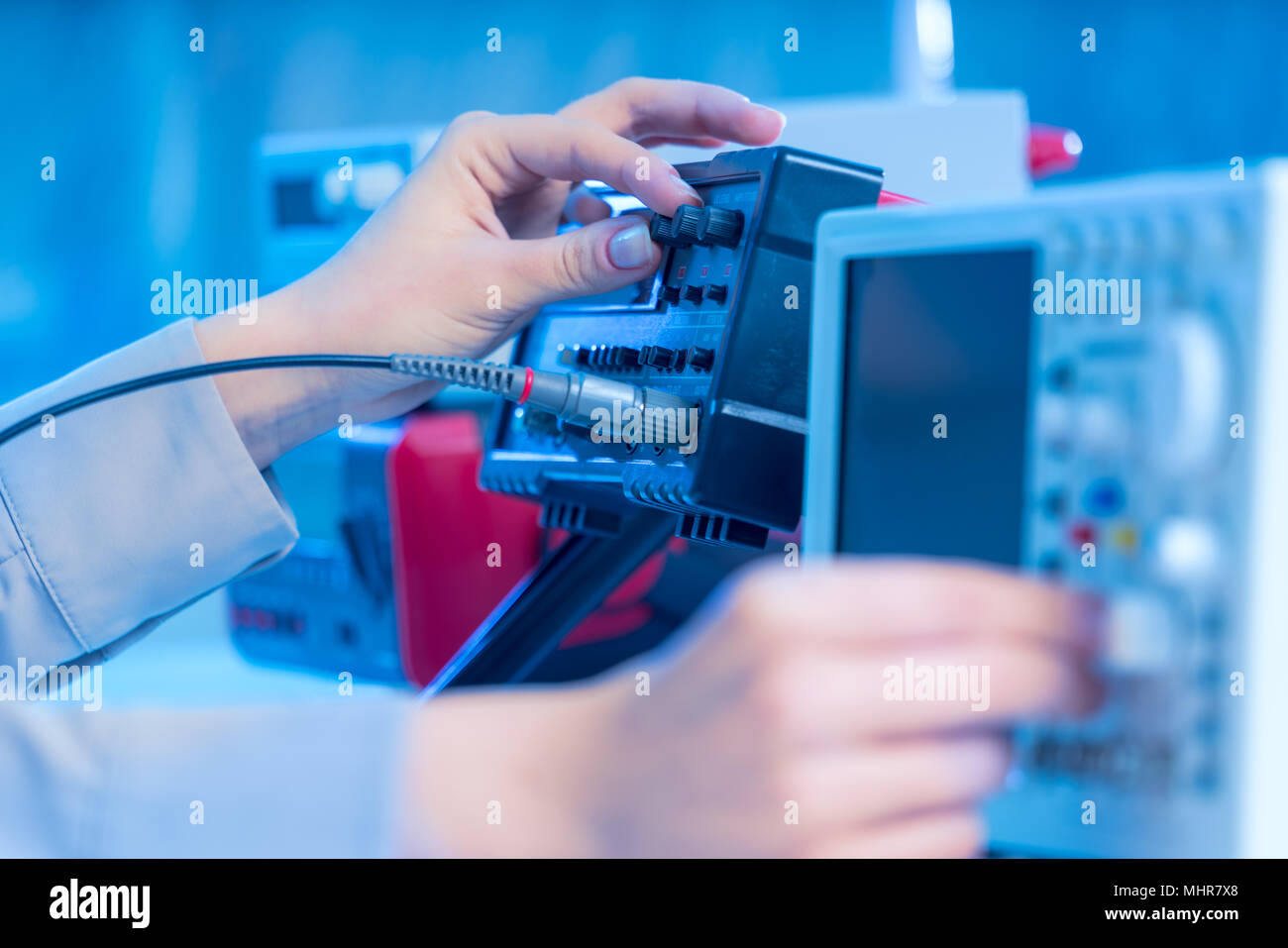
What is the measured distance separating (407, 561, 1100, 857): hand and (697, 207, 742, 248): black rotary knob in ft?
1.05

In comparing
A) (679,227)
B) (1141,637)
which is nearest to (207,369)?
(679,227)

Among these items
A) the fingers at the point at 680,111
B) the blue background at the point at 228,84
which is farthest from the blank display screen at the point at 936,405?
the blue background at the point at 228,84

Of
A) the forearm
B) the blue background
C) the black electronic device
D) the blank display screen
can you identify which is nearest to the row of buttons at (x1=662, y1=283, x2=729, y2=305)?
the black electronic device

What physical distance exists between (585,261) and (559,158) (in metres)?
0.11

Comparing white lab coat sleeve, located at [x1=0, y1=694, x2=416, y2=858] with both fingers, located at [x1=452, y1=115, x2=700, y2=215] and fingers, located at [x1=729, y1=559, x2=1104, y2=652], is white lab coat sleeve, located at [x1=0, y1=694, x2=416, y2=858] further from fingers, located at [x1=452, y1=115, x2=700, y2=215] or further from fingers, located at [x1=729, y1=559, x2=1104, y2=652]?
fingers, located at [x1=452, y1=115, x2=700, y2=215]

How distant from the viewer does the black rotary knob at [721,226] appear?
2.14 feet

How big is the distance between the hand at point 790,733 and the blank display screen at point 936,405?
82 millimetres

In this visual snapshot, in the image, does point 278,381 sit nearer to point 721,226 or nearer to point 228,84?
point 721,226

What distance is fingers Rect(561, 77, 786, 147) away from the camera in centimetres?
91

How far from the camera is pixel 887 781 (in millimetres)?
A: 369
